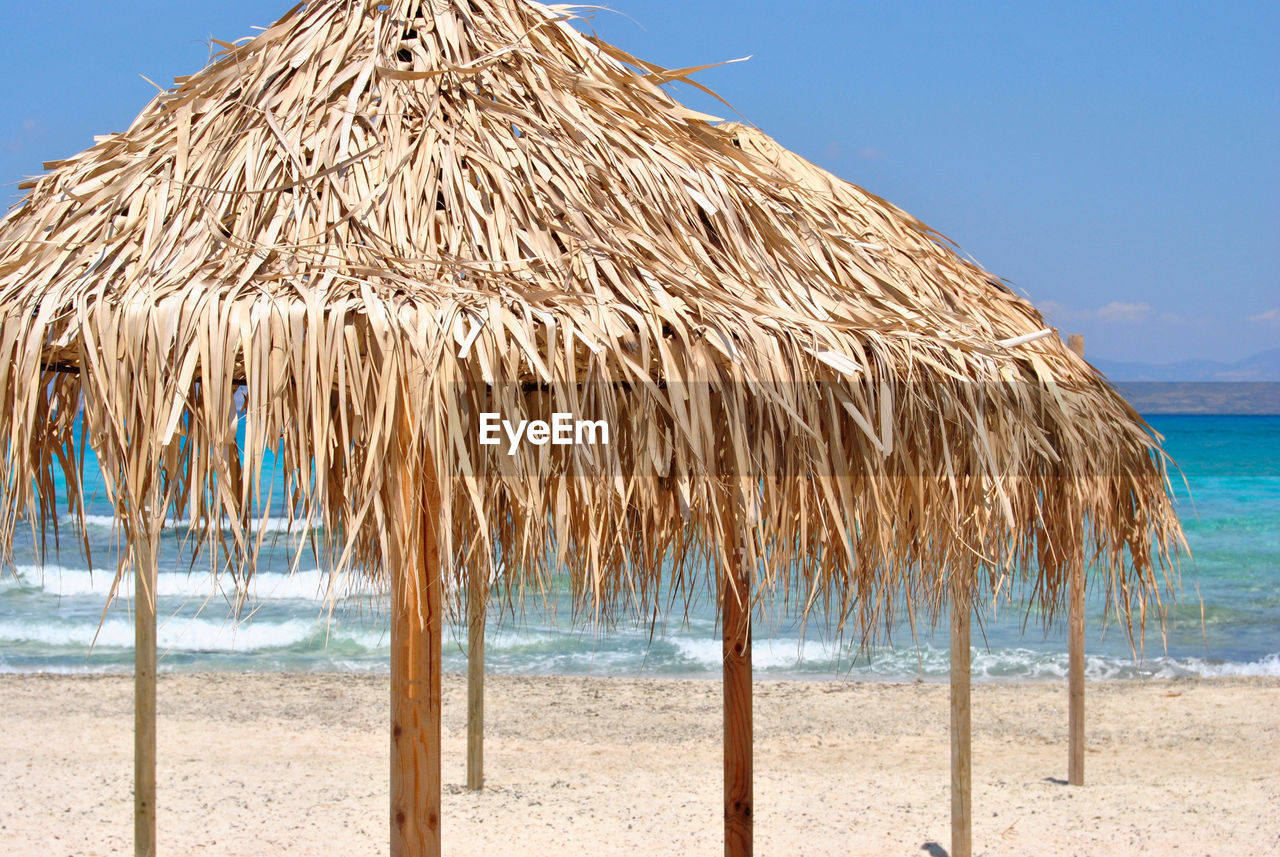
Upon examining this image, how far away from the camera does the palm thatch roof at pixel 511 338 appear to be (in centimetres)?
160

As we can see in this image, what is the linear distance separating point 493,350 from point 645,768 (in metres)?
4.32

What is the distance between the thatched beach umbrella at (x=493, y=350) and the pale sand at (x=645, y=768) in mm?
2397

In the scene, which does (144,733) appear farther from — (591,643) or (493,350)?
(591,643)

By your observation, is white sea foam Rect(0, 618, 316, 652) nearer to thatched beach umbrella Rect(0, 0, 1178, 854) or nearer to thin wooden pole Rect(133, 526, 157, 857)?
thin wooden pole Rect(133, 526, 157, 857)

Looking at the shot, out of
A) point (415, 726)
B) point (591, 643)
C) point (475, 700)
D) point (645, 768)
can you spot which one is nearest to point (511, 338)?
point (415, 726)

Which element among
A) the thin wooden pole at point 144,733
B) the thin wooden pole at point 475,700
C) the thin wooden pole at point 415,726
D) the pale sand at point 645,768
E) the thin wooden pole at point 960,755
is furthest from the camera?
the pale sand at point 645,768

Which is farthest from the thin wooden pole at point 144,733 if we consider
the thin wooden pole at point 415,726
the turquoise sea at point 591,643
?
the turquoise sea at point 591,643

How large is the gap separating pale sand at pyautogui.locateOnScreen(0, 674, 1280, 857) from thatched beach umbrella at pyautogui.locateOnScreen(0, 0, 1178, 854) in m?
2.40

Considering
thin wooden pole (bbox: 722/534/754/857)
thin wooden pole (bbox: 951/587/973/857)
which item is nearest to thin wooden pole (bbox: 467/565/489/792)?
thin wooden pole (bbox: 722/534/754/857)

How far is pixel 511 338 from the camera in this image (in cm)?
164

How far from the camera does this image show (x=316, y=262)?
5.85ft

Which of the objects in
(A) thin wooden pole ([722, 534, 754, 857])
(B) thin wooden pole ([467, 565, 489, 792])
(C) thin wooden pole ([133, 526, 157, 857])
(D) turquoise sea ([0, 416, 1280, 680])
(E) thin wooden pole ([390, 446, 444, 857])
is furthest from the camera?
(D) turquoise sea ([0, 416, 1280, 680])

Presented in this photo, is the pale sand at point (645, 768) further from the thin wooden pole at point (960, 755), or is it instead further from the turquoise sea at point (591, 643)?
the thin wooden pole at point (960, 755)

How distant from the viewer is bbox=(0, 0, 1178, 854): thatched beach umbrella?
160cm
